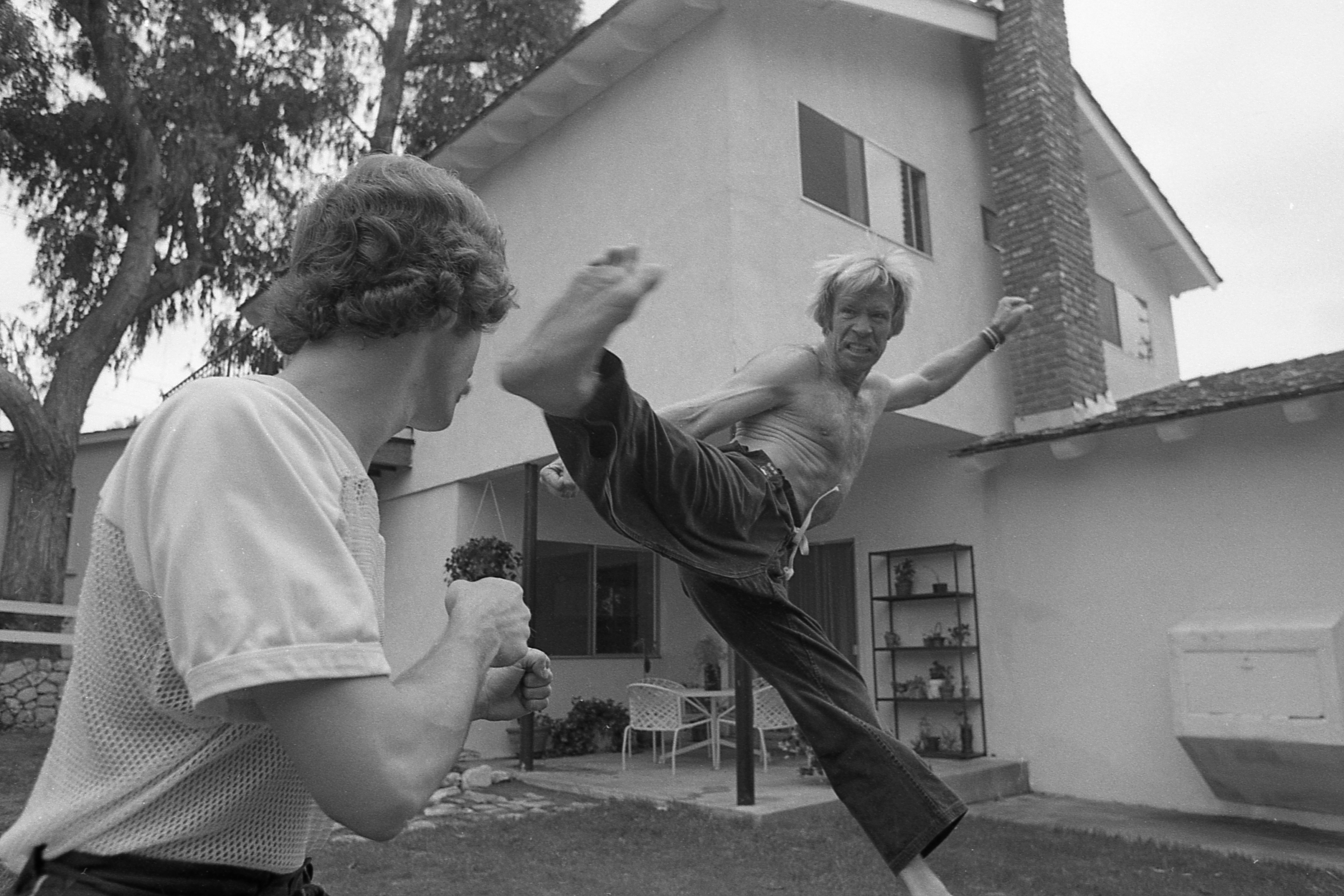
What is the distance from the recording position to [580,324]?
1943 millimetres

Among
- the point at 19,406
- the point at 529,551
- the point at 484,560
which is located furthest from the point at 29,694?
the point at 529,551

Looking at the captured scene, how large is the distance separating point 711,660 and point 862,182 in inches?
211

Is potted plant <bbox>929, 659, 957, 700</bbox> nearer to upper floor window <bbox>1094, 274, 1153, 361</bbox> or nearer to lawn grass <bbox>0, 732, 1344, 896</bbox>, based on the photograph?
lawn grass <bbox>0, 732, 1344, 896</bbox>

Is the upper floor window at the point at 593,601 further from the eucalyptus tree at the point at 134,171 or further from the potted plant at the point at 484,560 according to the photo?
the eucalyptus tree at the point at 134,171

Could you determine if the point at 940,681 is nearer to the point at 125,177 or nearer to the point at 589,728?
the point at 589,728

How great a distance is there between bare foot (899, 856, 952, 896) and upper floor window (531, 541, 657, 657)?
798cm

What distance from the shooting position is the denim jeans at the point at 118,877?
1022mm

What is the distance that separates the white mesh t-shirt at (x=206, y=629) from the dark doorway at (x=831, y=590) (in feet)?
29.6

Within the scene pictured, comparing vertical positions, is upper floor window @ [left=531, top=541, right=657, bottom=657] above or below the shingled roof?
below

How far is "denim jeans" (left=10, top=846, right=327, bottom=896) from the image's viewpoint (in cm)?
102

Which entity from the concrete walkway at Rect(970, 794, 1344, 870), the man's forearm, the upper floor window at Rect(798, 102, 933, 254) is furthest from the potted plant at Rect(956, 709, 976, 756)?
the man's forearm

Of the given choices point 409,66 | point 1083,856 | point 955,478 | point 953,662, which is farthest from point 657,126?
point 409,66

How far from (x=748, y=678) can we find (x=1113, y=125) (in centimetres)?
749

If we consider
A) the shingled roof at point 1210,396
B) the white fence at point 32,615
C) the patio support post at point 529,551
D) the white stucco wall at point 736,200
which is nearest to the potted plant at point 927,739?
the shingled roof at point 1210,396
